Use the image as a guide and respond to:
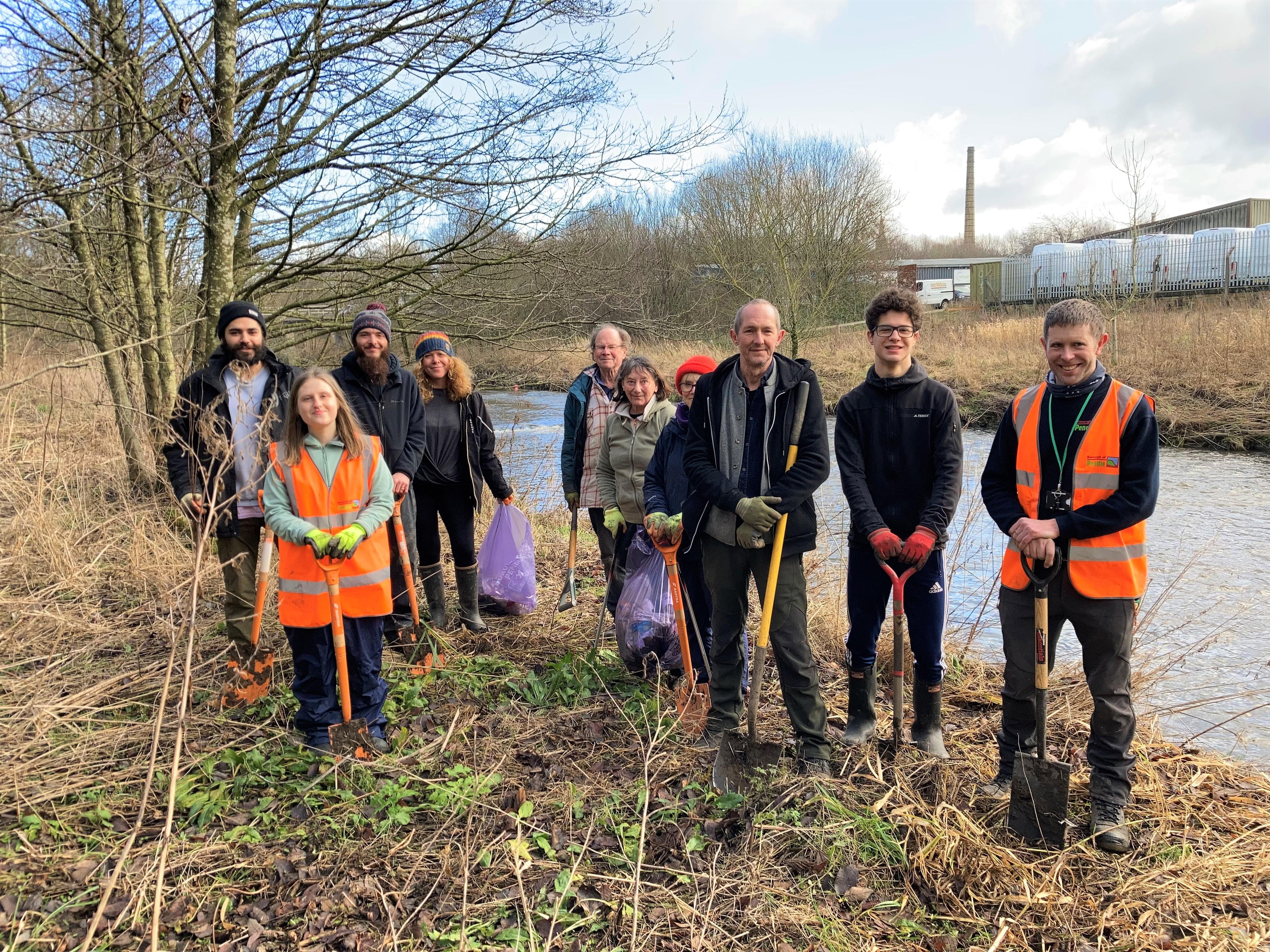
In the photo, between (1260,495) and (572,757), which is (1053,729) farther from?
(1260,495)

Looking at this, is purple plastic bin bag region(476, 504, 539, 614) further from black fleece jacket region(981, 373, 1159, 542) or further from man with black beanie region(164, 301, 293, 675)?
black fleece jacket region(981, 373, 1159, 542)

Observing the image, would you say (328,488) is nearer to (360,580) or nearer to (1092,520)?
(360,580)

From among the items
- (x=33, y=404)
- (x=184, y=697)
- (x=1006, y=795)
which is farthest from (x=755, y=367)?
(x=33, y=404)

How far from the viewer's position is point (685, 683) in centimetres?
391

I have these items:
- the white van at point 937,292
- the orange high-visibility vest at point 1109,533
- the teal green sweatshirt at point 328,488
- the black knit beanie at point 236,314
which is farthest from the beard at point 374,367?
the white van at point 937,292

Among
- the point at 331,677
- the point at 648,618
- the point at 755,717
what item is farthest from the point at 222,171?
the point at 755,717

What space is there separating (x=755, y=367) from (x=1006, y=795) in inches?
77.1

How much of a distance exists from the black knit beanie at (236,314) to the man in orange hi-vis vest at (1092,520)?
343 centimetres

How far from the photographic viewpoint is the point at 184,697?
2178 mm

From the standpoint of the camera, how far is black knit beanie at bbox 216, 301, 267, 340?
3.79 meters

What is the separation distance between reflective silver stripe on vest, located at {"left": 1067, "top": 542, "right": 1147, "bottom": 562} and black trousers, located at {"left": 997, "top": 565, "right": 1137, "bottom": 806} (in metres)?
0.08

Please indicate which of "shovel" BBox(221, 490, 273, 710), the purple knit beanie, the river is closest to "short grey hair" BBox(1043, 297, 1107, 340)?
the river

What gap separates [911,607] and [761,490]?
2.81 feet

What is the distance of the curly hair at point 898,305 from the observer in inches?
129
